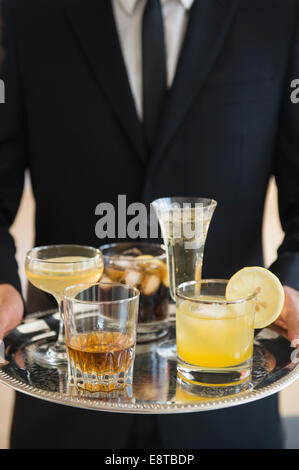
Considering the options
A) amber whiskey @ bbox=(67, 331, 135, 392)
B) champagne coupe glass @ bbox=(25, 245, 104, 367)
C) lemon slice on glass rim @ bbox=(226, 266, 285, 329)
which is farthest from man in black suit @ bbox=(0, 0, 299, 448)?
amber whiskey @ bbox=(67, 331, 135, 392)

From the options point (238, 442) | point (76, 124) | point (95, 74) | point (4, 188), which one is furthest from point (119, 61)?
point (238, 442)

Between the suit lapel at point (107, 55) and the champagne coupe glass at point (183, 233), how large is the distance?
1.54 ft

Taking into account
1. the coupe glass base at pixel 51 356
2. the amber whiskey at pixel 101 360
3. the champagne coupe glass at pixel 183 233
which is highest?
the champagne coupe glass at pixel 183 233

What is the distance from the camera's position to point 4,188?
1801 mm

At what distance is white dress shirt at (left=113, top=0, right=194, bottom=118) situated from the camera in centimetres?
171

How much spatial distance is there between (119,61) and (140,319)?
78 cm

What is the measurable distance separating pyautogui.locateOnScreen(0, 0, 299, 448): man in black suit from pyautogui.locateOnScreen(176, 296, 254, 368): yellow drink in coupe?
532 millimetres

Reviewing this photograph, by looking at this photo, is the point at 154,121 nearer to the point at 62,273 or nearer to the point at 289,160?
the point at 289,160

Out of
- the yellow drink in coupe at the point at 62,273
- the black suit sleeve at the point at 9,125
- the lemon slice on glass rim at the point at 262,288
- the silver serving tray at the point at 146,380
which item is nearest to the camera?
the silver serving tray at the point at 146,380

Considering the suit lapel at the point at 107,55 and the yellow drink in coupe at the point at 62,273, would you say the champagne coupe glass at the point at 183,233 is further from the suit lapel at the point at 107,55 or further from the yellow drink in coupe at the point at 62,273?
the suit lapel at the point at 107,55

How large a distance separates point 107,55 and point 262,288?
90cm

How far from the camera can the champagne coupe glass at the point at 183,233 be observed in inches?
49.6

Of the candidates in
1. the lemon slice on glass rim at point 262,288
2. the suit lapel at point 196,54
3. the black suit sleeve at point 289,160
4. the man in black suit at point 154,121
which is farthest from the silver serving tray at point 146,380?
the suit lapel at point 196,54

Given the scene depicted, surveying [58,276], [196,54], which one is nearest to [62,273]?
[58,276]
